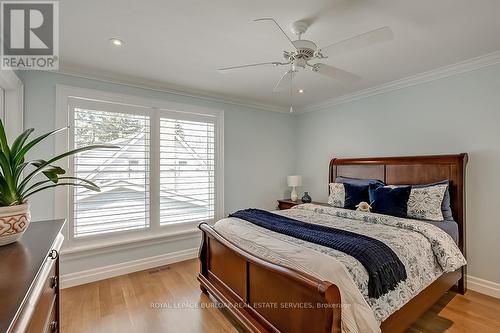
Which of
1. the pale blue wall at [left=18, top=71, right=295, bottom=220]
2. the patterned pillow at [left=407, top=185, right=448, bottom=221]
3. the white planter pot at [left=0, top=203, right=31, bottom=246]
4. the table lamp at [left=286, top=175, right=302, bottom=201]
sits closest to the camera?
the white planter pot at [left=0, top=203, right=31, bottom=246]

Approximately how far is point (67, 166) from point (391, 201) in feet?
12.3

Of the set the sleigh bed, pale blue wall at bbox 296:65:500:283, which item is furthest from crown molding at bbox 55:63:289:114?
the sleigh bed

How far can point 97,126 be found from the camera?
120 inches

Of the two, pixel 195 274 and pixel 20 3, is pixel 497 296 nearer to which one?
pixel 195 274

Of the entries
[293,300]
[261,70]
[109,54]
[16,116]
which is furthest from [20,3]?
[293,300]

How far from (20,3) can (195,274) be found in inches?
121

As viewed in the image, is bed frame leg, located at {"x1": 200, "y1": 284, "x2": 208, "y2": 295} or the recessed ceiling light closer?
the recessed ceiling light

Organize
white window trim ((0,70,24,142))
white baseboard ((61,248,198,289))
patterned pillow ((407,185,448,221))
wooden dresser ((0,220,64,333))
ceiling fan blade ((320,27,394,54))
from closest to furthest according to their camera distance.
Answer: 1. wooden dresser ((0,220,64,333))
2. ceiling fan blade ((320,27,394,54))
3. white window trim ((0,70,24,142))
4. patterned pillow ((407,185,448,221))
5. white baseboard ((61,248,198,289))

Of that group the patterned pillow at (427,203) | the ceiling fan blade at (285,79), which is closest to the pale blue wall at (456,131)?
the patterned pillow at (427,203)

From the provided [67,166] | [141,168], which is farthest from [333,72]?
[67,166]

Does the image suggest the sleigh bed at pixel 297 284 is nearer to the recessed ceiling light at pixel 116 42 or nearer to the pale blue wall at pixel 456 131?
the pale blue wall at pixel 456 131

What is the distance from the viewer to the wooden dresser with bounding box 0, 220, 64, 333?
701 mm

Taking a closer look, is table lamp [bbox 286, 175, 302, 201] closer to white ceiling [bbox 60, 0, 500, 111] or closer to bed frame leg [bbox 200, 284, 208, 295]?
white ceiling [bbox 60, 0, 500, 111]

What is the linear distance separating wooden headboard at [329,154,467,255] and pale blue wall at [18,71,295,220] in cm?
123
